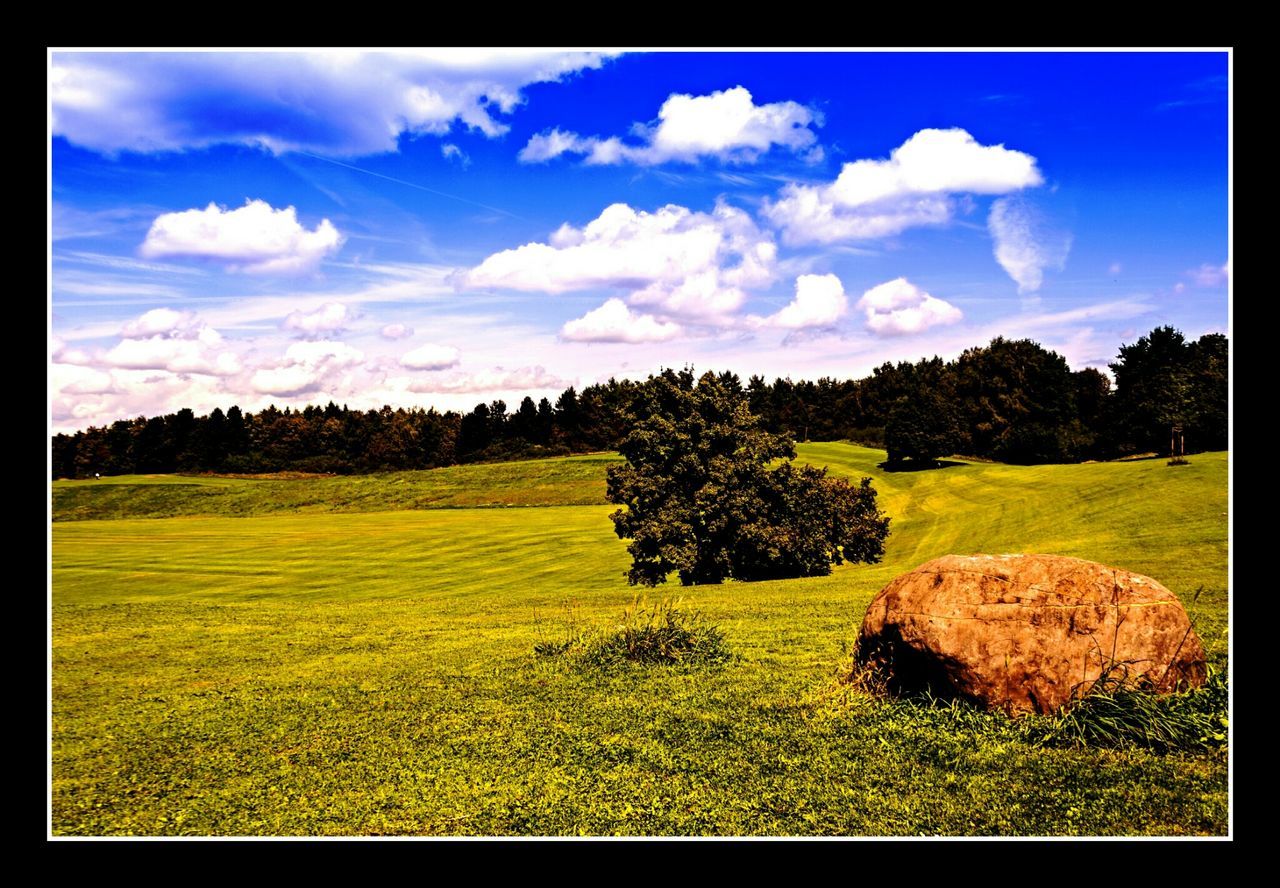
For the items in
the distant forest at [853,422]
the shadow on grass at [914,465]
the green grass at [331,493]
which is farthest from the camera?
the green grass at [331,493]

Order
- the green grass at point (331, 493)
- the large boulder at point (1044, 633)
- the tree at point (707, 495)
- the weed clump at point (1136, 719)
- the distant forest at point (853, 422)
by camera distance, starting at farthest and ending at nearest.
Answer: the green grass at point (331, 493) < the distant forest at point (853, 422) < the tree at point (707, 495) < the large boulder at point (1044, 633) < the weed clump at point (1136, 719)

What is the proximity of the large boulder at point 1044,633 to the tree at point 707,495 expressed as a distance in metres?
24.1

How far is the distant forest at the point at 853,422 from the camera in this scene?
249 feet

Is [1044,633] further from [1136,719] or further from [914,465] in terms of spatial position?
[914,465]

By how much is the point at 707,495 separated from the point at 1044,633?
82.1 ft

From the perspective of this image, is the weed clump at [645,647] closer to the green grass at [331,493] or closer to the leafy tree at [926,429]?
the green grass at [331,493]

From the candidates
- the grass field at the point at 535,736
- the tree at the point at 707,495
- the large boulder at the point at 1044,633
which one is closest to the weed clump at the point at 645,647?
the grass field at the point at 535,736

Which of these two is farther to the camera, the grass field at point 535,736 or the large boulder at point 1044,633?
the large boulder at point 1044,633

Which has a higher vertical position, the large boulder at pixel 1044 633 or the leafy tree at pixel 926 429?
the leafy tree at pixel 926 429
